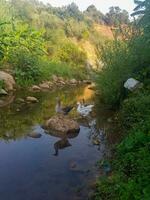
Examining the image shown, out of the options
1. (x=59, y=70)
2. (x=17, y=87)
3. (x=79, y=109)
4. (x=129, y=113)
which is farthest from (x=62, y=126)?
(x=59, y=70)

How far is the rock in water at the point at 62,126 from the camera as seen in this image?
39.1ft

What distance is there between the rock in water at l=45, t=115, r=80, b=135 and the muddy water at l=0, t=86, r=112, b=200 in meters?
0.28

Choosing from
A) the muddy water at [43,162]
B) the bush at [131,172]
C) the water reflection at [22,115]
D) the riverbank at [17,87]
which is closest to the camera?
the bush at [131,172]

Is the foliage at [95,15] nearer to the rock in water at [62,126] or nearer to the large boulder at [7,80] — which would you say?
the large boulder at [7,80]

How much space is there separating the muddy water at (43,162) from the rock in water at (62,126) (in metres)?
0.28

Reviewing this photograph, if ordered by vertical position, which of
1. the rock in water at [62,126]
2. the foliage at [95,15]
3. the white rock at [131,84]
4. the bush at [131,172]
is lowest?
the rock in water at [62,126]

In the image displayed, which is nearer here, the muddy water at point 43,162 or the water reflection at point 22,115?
the muddy water at point 43,162

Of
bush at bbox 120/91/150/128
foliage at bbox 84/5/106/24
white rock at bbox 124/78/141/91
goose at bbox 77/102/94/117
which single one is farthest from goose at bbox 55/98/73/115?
foliage at bbox 84/5/106/24

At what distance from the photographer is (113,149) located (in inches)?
374

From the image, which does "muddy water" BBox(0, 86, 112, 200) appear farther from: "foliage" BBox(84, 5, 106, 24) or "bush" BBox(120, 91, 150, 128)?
"foliage" BBox(84, 5, 106, 24)

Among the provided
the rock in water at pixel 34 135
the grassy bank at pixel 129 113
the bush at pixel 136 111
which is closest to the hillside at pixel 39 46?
the grassy bank at pixel 129 113

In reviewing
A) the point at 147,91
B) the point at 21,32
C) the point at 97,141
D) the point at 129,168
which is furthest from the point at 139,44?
the point at 21,32

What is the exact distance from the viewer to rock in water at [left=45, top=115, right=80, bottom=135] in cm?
1193

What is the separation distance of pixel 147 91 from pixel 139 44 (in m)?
3.55
